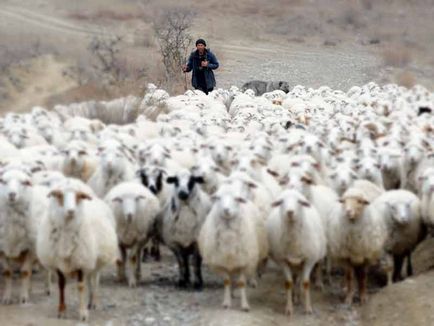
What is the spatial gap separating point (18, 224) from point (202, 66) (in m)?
13.7

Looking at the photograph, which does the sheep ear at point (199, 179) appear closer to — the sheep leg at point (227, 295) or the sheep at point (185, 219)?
the sheep at point (185, 219)

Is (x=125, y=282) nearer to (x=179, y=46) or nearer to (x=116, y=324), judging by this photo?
(x=116, y=324)

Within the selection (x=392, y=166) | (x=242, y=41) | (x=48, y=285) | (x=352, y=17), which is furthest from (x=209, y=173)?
(x=352, y=17)

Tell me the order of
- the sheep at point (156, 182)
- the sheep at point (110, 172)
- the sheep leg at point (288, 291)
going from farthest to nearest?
the sheep at point (110, 172), the sheep at point (156, 182), the sheep leg at point (288, 291)

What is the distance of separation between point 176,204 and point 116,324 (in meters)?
2.01

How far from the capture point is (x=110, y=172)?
12312mm

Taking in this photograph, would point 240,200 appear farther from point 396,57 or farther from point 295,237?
point 396,57

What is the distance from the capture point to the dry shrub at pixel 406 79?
4034 centimetres

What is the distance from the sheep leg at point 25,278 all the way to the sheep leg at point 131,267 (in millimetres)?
1358

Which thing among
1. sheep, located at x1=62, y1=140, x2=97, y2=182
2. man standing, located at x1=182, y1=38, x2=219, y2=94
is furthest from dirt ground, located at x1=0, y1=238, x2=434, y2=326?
man standing, located at x1=182, y1=38, x2=219, y2=94

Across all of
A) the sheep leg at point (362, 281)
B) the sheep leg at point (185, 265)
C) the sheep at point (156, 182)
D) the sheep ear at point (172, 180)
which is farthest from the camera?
the sheep at point (156, 182)

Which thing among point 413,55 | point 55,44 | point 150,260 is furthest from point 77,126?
point 413,55

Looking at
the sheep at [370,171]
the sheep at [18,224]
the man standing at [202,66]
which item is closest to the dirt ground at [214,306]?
the sheep at [18,224]

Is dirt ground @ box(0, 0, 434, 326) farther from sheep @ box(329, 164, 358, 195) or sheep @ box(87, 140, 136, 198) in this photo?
sheep @ box(329, 164, 358, 195)
